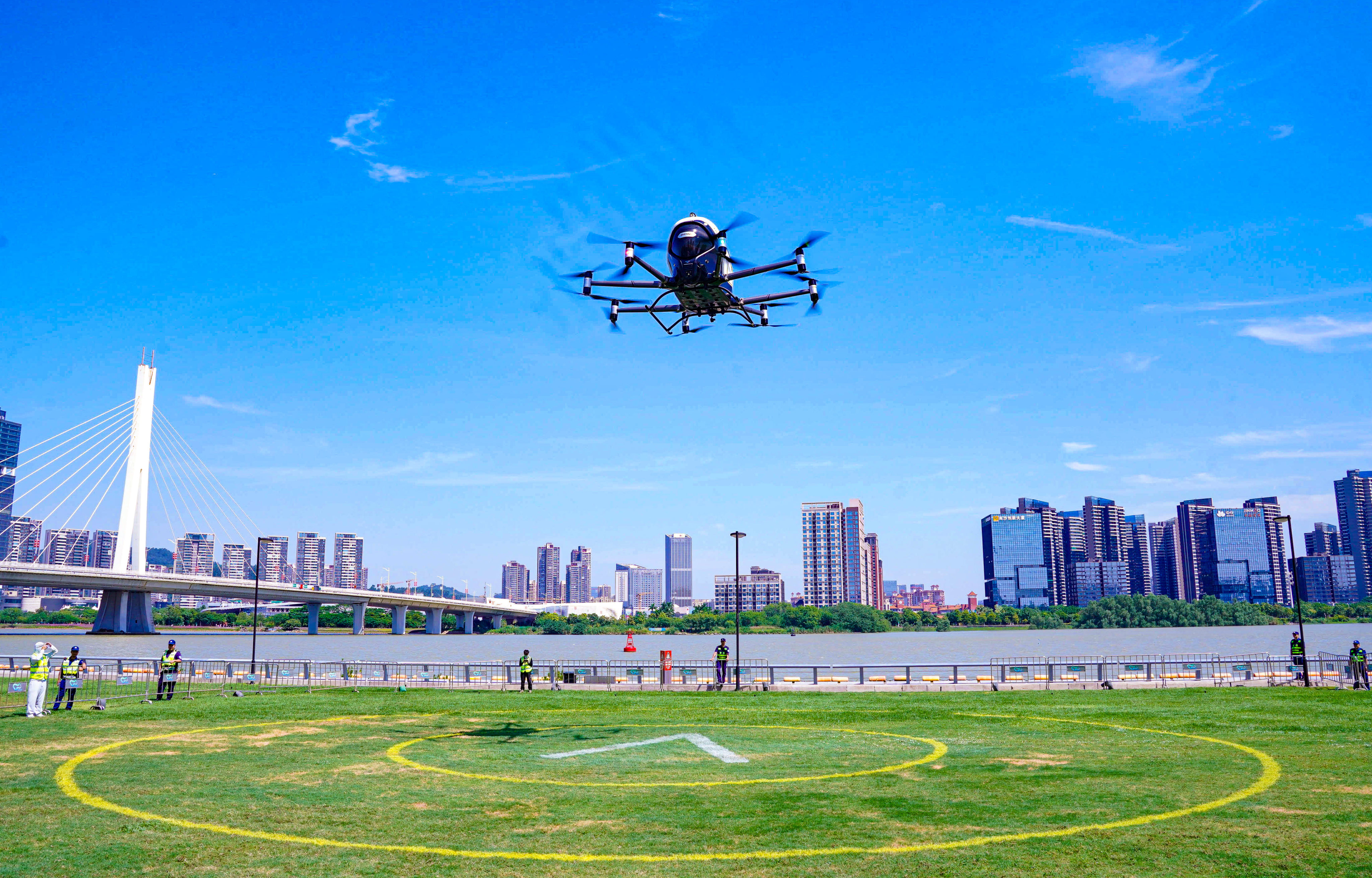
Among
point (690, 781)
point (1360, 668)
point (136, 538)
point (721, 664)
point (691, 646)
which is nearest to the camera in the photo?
point (690, 781)

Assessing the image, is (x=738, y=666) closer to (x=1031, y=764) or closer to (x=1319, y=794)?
(x=1031, y=764)

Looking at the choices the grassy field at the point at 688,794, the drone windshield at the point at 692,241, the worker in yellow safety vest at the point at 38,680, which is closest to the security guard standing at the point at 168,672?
the grassy field at the point at 688,794

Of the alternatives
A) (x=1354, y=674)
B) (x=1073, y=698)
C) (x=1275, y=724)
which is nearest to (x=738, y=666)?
(x=1073, y=698)

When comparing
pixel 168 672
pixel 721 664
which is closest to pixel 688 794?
pixel 721 664

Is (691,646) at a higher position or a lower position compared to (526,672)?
lower

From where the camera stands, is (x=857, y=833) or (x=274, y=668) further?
(x=274, y=668)

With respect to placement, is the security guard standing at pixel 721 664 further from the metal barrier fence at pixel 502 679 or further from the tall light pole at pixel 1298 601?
the tall light pole at pixel 1298 601

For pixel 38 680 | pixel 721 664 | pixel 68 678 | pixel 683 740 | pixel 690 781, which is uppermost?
pixel 38 680

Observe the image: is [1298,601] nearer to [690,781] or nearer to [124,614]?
[690,781]
